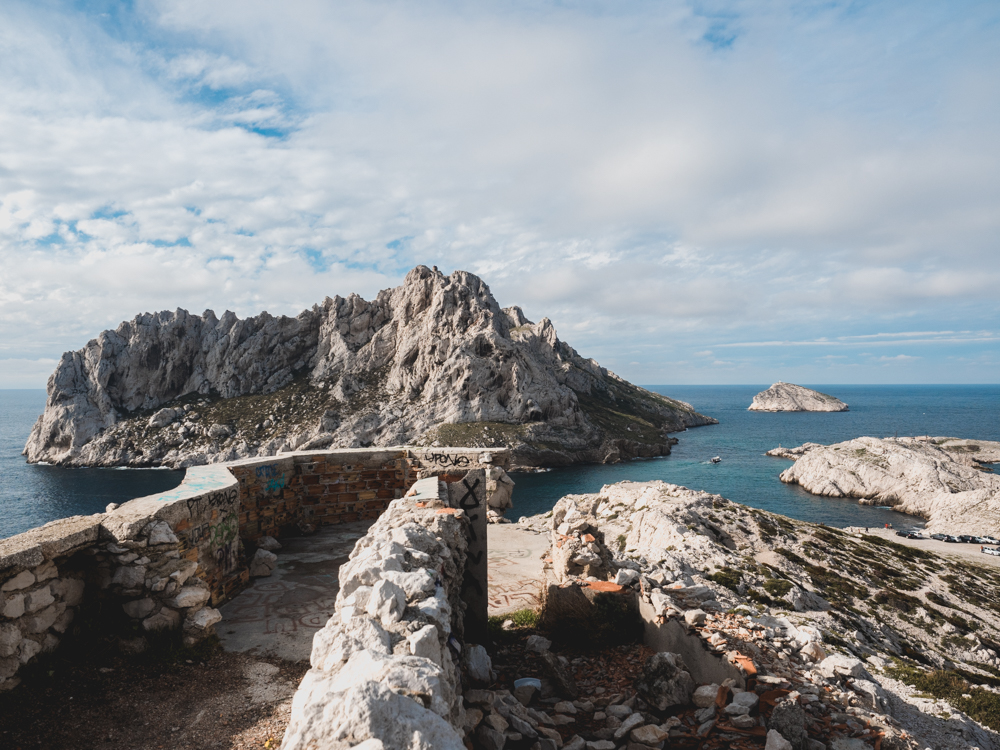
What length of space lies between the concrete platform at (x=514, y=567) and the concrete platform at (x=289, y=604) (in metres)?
3.36

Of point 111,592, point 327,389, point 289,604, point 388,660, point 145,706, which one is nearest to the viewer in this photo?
point 388,660

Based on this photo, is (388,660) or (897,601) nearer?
(388,660)

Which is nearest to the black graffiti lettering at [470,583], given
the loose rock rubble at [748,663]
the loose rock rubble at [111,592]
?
the loose rock rubble at [748,663]

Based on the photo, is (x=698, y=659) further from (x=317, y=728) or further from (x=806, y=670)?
(x=317, y=728)

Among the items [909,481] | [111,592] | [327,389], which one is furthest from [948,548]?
[327,389]

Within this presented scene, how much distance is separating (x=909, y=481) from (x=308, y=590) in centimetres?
8331

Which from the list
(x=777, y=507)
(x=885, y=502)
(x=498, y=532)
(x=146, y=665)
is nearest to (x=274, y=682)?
(x=146, y=665)

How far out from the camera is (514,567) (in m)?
12.9

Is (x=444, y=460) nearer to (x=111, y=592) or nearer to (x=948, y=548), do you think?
(x=111, y=592)

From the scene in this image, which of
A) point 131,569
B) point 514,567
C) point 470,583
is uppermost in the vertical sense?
point 131,569

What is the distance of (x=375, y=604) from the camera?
4.10m

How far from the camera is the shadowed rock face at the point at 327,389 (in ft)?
310

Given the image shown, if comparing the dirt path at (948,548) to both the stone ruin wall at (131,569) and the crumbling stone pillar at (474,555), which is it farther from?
the stone ruin wall at (131,569)

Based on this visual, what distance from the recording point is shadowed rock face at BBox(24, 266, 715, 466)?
310 ft
